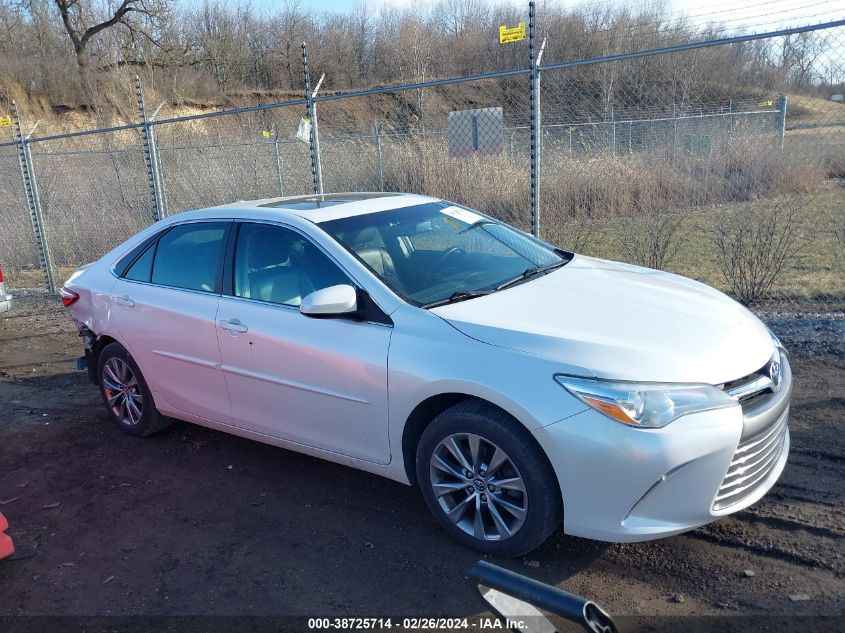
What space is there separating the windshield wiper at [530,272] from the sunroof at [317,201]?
128 cm

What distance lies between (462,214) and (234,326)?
169 cm

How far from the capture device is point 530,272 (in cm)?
409

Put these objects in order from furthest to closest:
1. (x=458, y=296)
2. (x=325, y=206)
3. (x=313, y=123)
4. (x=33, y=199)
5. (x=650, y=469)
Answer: (x=33, y=199)
(x=313, y=123)
(x=325, y=206)
(x=458, y=296)
(x=650, y=469)

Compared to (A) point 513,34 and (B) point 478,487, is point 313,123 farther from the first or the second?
(B) point 478,487

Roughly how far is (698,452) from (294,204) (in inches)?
118

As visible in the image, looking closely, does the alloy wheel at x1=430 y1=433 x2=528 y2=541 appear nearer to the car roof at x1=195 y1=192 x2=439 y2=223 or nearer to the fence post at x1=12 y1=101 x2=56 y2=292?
the car roof at x1=195 y1=192 x2=439 y2=223

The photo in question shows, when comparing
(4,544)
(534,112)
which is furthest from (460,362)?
(534,112)

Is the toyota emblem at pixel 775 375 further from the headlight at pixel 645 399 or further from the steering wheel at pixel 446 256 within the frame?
the steering wheel at pixel 446 256

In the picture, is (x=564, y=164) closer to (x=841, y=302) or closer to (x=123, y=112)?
(x=841, y=302)

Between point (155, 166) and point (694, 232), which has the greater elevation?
point (155, 166)

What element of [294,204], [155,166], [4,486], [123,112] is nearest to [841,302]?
[294,204]

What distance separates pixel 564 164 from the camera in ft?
35.3

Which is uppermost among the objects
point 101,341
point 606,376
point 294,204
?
point 294,204

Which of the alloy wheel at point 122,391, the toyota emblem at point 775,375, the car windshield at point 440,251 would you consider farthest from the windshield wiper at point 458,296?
the alloy wheel at point 122,391
